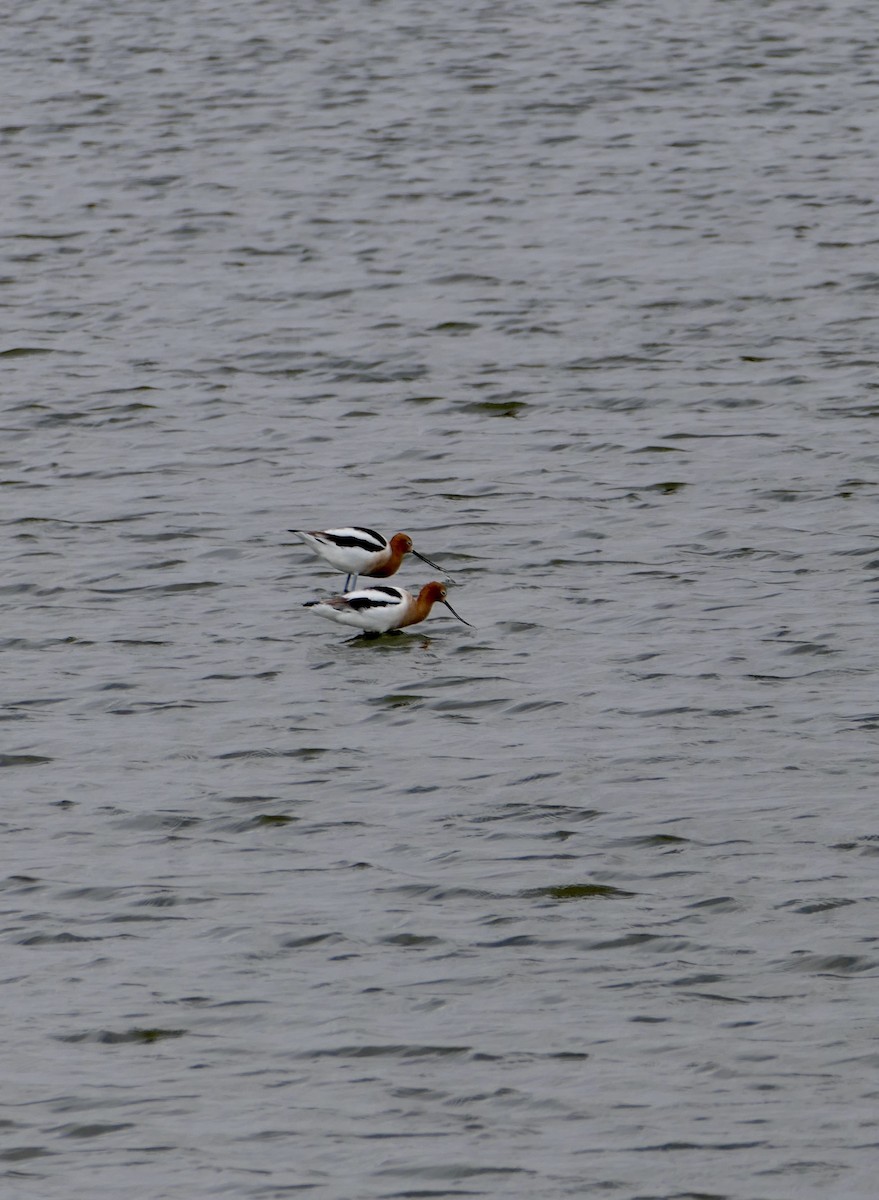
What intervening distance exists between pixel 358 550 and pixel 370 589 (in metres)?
0.64

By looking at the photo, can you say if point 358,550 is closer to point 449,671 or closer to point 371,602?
point 371,602

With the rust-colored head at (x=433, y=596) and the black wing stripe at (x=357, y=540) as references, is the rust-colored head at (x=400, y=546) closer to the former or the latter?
the black wing stripe at (x=357, y=540)

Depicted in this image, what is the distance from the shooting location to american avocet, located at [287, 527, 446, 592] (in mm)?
15203

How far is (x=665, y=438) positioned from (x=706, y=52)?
63.2 ft

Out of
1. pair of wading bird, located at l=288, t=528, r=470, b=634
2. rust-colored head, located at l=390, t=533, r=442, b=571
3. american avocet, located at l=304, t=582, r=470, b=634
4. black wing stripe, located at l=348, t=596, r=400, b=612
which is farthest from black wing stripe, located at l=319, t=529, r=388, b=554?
black wing stripe, located at l=348, t=596, r=400, b=612

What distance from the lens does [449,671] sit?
14133 mm

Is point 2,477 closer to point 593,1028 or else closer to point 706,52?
point 593,1028

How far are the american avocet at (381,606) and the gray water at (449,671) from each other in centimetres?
22

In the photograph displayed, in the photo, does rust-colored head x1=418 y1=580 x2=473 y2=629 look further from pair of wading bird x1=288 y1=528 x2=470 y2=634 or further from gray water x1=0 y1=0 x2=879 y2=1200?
gray water x1=0 y1=0 x2=879 y2=1200

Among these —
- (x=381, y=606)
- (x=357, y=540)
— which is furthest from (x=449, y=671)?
(x=357, y=540)

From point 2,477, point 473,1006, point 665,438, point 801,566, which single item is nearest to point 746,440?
point 665,438

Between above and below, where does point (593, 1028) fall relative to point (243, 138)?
above

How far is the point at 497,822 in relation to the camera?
37.6 feet

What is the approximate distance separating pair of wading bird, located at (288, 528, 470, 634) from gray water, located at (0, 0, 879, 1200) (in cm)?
23
